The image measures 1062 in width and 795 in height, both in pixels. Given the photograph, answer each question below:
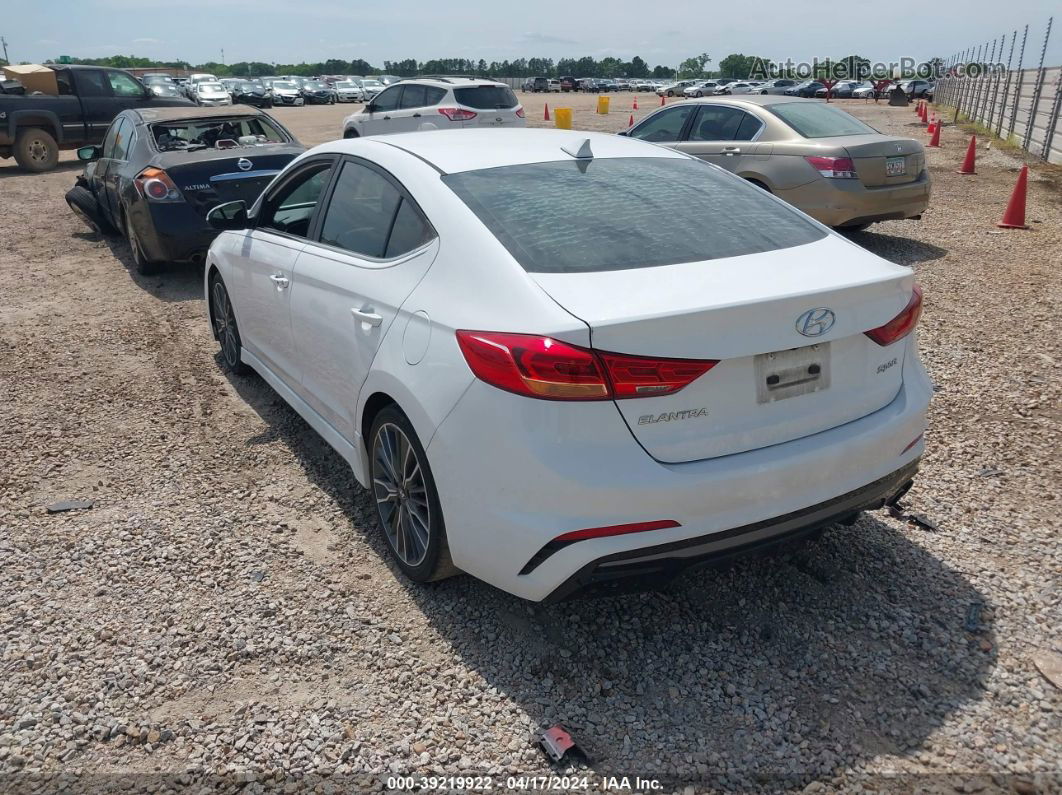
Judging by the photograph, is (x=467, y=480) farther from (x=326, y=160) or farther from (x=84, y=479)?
(x=84, y=479)

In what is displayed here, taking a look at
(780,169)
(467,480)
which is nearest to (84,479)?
(467,480)

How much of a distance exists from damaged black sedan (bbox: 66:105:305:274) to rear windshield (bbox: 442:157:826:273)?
17.0ft

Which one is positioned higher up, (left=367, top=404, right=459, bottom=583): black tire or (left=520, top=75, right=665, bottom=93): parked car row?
(left=367, top=404, right=459, bottom=583): black tire

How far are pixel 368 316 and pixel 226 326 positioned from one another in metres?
2.63

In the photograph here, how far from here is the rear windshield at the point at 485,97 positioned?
17406 millimetres

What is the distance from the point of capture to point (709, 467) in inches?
101

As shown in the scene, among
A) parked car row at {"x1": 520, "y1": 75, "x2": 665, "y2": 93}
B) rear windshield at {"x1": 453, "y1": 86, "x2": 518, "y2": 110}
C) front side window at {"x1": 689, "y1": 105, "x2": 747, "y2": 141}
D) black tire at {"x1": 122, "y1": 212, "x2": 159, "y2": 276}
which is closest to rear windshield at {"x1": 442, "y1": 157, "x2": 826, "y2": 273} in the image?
black tire at {"x1": 122, "y1": 212, "x2": 159, "y2": 276}

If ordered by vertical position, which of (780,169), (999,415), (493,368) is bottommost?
(999,415)

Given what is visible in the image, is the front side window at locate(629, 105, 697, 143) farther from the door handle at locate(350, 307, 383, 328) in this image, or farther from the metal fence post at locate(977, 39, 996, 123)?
the metal fence post at locate(977, 39, 996, 123)

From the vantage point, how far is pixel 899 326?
2916 millimetres

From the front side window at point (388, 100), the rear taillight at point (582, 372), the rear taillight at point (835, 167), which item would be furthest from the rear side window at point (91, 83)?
the rear taillight at point (582, 372)

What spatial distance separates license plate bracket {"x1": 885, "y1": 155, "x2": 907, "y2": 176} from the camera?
8.35 m

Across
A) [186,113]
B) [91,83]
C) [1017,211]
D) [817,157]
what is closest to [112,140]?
[186,113]

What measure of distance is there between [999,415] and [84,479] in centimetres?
496
